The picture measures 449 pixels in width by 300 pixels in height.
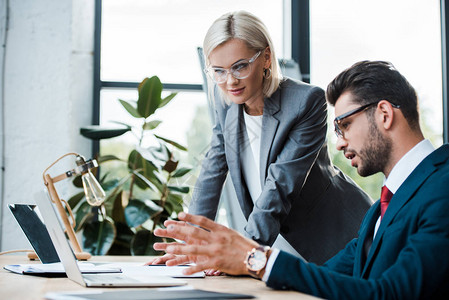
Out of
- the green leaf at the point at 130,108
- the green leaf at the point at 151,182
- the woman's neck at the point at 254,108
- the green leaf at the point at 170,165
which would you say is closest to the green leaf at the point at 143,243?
Answer: the green leaf at the point at 151,182

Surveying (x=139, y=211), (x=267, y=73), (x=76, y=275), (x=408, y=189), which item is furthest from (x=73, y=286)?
(x=139, y=211)

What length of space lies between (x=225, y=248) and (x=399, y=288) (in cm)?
35

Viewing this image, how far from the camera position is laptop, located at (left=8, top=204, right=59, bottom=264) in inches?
66.6

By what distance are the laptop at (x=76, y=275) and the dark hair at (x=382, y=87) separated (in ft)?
2.21

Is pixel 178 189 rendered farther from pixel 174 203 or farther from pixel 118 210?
pixel 118 210

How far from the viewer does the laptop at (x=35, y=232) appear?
1690 mm

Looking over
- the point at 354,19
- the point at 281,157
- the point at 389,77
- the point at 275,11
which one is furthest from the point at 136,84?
the point at 389,77

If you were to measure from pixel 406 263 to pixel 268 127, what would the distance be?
40.3 inches

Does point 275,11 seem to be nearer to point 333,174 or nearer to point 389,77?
point 333,174

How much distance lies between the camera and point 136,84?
371cm

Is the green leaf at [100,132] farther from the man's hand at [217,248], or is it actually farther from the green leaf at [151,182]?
the man's hand at [217,248]

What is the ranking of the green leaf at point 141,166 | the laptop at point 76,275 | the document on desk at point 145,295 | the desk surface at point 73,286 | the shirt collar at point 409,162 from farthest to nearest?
the green leaf at point 141,166, the shirt collar at point 409,162, the laptop at point 76,275, the desk surface at point 73,286, the document on desk at point 145,295

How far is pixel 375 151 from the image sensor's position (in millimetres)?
1339

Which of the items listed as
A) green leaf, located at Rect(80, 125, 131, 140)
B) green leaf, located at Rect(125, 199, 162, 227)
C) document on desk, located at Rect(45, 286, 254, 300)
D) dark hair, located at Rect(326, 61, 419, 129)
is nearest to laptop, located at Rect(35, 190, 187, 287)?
document on desk, located at Rect(45, 286, 254, 300)
